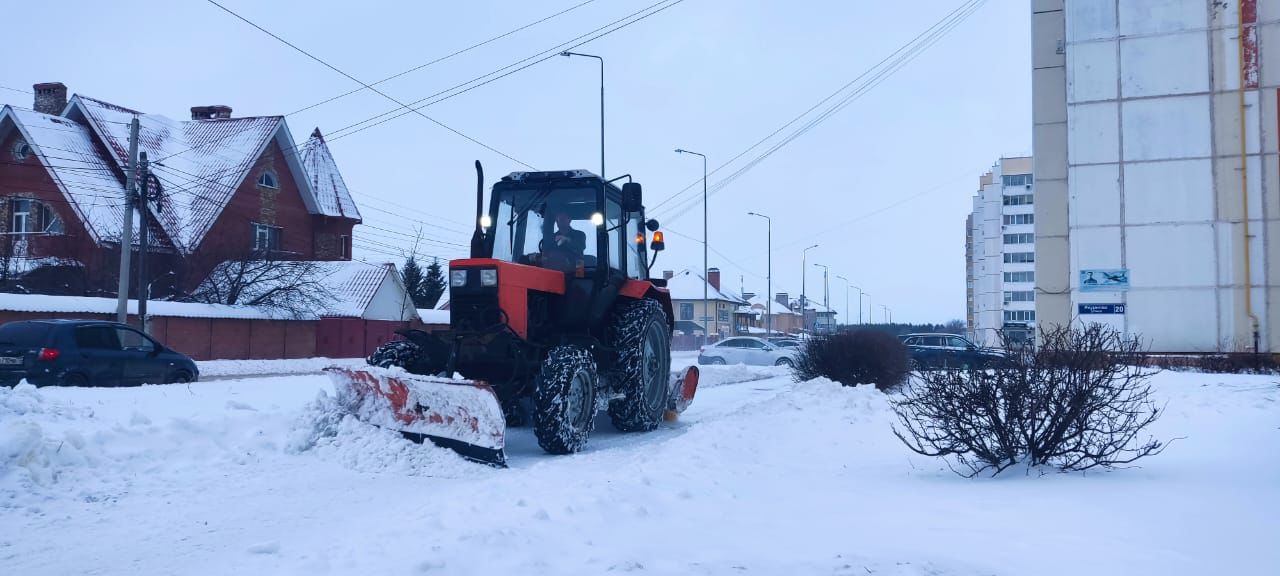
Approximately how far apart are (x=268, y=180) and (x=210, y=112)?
6.76 m

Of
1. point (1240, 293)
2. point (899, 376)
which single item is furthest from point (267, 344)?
Result: point (1240, 293)

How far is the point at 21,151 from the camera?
34688 mm

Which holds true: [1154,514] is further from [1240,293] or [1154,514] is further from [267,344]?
[267,344]

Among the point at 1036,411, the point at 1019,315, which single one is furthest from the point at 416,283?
the point at 1019,315

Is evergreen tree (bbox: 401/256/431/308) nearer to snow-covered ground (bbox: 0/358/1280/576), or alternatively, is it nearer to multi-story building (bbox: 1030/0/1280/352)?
multi-story building (bbox: 1030/0/1280/352)

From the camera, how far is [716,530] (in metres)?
5.55

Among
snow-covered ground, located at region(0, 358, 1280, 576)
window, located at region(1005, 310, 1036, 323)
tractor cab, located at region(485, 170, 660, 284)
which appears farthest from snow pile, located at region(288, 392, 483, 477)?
window, located at region(1005, 310, 1036, 323)

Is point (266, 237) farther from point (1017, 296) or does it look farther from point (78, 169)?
point (1017, 296)

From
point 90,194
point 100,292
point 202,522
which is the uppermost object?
point 90,194

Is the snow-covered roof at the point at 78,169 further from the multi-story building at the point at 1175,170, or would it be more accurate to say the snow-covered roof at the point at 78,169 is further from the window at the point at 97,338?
the multi-story building at the point at 1175,170

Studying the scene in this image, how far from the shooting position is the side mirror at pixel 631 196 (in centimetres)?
1091

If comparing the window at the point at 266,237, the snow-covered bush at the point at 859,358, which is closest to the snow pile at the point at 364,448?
the snow-covered bush at the point at 859,358

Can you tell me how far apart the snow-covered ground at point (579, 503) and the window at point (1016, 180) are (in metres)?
86.9

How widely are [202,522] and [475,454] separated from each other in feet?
8.69
